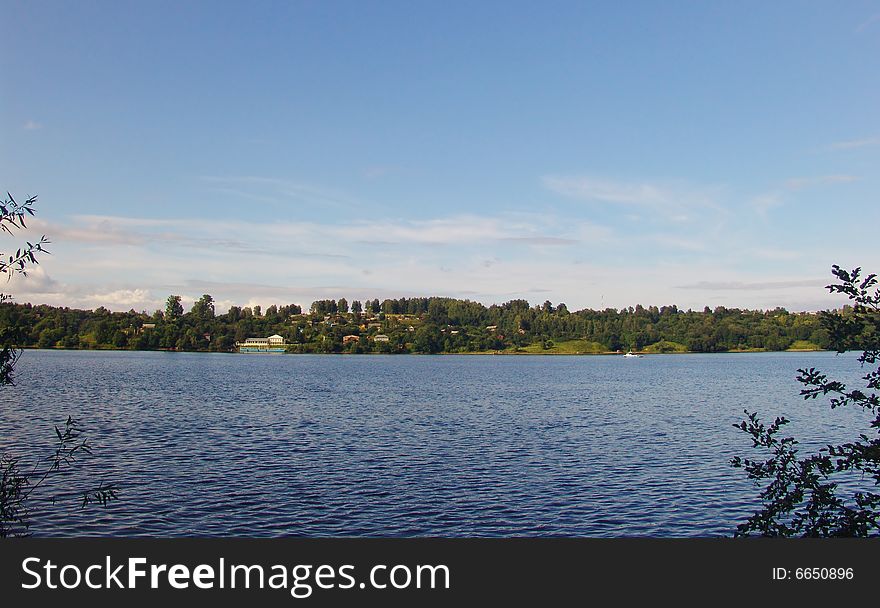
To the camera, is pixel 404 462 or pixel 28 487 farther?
pixel 404 462

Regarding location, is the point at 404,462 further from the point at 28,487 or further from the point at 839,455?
the point at 839,455

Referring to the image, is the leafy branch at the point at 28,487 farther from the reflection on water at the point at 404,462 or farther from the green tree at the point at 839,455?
the green tree at the point at 839,455

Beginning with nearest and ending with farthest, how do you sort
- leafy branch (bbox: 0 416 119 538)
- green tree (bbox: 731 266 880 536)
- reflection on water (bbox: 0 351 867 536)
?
green tree (bbox: 731 266 880 536) → leafy branch (bbox: 0 416 119 538) → reflection on water (bbox: 0 351 867 536)

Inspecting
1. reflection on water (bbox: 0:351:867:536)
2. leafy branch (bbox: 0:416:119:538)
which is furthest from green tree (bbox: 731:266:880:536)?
reflection on water (bbox: 0:351:867:536)

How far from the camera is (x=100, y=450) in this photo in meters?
45.6

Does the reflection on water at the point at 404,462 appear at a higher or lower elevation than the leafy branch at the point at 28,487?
lower

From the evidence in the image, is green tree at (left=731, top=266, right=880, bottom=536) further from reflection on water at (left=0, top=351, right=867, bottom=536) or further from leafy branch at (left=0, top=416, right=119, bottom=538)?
reflection on water at (left=0, top=351, right=867, bottom=536)

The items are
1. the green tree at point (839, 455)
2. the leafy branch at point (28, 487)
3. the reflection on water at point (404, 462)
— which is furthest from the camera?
the reflection on water at point (404, 462)

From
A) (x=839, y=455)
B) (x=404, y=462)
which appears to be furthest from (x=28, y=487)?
(x=839, y=455)

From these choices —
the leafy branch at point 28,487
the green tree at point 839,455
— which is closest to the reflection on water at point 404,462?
the leafy branch at point 28,487

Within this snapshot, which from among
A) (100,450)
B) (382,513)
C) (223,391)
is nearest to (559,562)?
(382,513)

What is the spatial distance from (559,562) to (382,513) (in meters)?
19.5

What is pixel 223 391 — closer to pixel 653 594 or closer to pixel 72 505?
pixel 72 505

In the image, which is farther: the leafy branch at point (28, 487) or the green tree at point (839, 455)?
the leafy branch at point (28, 487)
